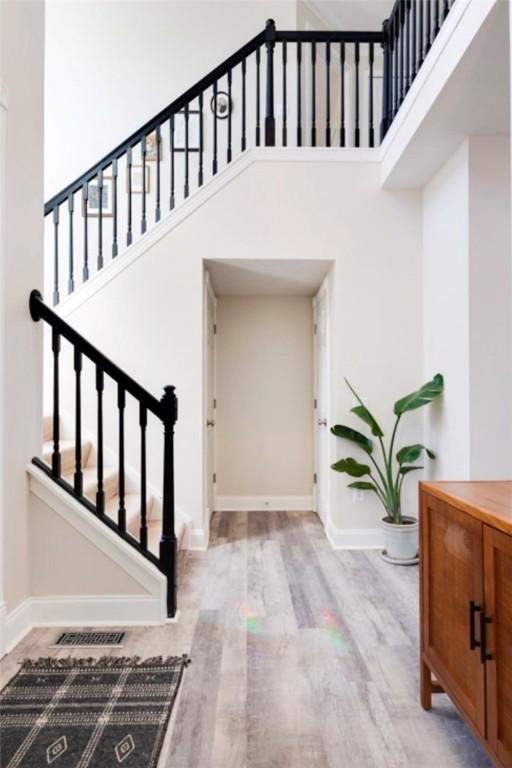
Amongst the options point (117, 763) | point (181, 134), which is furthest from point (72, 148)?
point (117, 763)

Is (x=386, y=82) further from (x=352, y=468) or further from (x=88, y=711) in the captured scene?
(x=88, y=711)

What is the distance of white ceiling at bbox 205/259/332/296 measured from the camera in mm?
3549

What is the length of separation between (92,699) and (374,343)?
9.27 feet

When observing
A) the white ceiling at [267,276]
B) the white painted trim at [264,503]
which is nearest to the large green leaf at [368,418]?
the white ceiling at [267,276]

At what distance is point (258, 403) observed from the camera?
4.61 metres

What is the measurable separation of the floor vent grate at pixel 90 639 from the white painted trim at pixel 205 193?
230 cm

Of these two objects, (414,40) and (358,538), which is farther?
(358,538)

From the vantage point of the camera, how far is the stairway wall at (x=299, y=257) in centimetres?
344

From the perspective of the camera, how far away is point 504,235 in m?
2.70

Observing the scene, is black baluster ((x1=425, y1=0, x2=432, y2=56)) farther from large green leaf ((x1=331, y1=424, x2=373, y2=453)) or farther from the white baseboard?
the white baseboard

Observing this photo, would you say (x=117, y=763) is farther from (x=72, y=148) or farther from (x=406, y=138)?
(x=72, y=148)

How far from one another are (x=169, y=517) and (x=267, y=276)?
7.83ft

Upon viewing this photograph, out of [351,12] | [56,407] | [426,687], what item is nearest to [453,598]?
[426,687]

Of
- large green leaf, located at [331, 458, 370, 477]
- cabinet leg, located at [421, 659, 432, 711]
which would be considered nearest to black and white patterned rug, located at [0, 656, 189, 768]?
cabinet leg, located at [421, 659, 432, 711]
